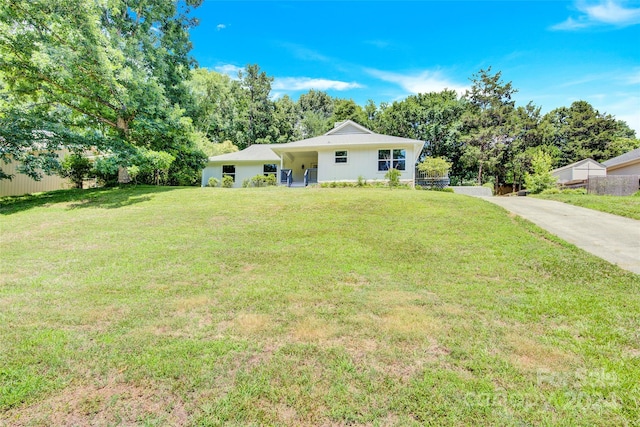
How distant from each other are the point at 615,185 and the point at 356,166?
1589 cm

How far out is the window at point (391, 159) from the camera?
60.8 feet

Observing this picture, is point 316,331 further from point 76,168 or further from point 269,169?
point 269,169

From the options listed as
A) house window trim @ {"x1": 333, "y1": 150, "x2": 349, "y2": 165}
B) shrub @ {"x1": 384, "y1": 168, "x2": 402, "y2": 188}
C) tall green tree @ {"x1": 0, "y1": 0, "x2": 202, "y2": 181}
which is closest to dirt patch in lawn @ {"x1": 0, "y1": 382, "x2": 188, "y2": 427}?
tall green tree @ {"x1": 0, "y1": 0, "x2": 202, "y2": 181}

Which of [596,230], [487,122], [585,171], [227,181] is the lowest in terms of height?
[596,230]

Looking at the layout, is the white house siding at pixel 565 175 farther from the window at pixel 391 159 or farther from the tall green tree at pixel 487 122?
the window at pixel 391 159

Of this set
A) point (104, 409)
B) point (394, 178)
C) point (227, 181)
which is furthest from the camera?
point (227, 181)

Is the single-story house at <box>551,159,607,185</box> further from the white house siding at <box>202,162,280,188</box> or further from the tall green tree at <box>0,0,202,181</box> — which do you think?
the tall green tree at <box>0,0,202,181</box>

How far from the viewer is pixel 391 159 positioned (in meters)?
18.4

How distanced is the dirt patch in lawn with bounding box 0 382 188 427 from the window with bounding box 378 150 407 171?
17.6m

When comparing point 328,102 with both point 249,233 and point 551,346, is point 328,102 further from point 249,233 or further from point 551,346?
point 551,346

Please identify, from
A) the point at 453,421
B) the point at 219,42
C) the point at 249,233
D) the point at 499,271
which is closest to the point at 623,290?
the point at 499,271

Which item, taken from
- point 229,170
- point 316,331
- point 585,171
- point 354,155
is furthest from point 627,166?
point 316,331

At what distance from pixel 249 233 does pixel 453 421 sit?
6450 mm

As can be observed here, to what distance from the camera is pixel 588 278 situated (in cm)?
496
